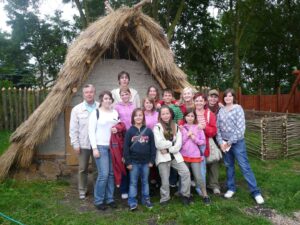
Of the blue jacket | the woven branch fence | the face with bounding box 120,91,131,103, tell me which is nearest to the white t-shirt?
the blue jacket

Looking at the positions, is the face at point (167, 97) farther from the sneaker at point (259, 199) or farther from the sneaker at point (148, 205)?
the sneaker at point (259, 199)

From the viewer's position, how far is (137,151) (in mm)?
4707

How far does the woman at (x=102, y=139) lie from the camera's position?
4758 millimetres

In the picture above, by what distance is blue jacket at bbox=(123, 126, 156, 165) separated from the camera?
471 cm

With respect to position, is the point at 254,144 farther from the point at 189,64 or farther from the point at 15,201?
the point at 189,64

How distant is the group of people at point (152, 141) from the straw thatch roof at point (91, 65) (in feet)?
2.77

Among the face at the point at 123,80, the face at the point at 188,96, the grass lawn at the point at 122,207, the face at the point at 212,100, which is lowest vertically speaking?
the grass lawn at the point at 122,207

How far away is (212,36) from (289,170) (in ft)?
50.1

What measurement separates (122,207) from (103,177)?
1.76ft

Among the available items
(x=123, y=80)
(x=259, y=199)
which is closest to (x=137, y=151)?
(x=123, y=80)

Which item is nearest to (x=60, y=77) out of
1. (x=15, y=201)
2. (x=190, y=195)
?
(x=15, y=201)

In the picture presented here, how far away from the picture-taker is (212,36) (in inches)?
839

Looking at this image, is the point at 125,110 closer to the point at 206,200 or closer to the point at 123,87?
the point at 123,87

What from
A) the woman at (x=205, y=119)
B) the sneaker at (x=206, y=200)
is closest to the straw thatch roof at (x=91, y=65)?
the woman at (x=205, y=119)
